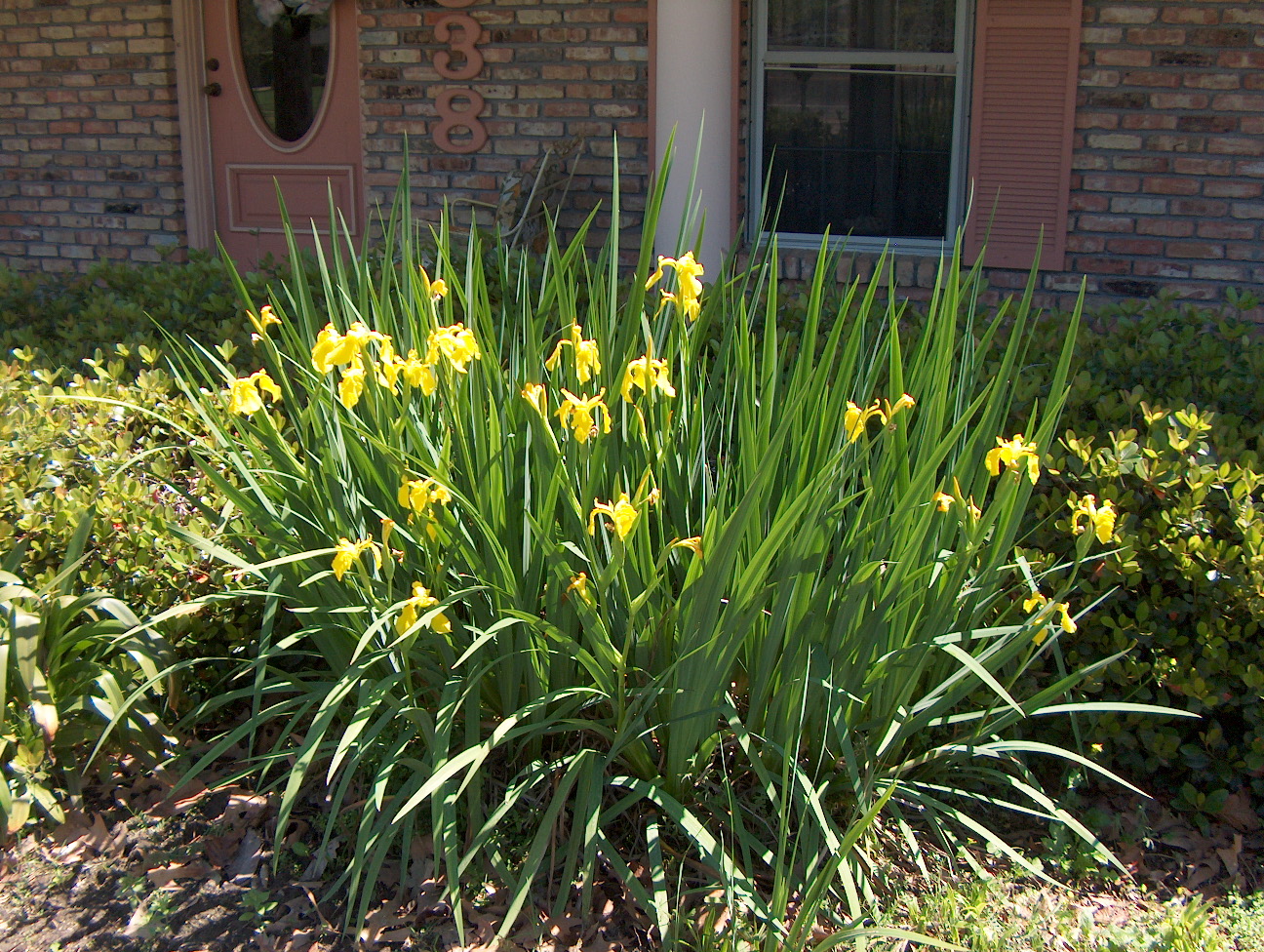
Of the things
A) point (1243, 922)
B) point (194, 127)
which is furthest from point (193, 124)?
point (1243, 922)

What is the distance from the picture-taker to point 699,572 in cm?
179

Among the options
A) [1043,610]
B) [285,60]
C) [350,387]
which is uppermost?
[285,60]

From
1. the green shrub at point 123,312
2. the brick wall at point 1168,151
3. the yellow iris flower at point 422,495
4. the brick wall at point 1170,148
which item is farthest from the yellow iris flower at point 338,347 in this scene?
the brick wall at point 1170,148

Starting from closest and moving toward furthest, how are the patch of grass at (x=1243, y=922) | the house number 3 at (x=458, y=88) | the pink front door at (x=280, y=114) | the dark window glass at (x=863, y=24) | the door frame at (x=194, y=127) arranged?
the patch of grass at (x=1243, y=922), the dark window glass at (x=863, y=24), the house number 3 at (x=458, y=88), the pink front door at (x=280, y=114), the door frame at (x=194, y=127)

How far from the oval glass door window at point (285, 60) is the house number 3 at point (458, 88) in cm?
81

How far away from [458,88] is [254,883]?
4.90 m

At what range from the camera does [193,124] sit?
266 inches

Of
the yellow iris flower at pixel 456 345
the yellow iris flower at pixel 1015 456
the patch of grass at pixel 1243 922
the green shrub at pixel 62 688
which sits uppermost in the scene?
the yellow iris flower at pixel 456 345

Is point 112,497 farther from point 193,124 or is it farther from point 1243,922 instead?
point 193,124

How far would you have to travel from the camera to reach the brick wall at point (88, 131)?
6719 millimetres

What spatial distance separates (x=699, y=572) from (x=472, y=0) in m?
5.01

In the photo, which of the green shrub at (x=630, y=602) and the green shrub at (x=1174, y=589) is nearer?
the green shrub at (x=630, y=602)

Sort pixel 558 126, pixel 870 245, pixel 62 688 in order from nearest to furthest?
pixel 62 688, pixel 870 245, pixel 558 126

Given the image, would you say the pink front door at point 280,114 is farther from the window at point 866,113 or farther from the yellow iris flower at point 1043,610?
the yellow iris flower at point 1043,610
